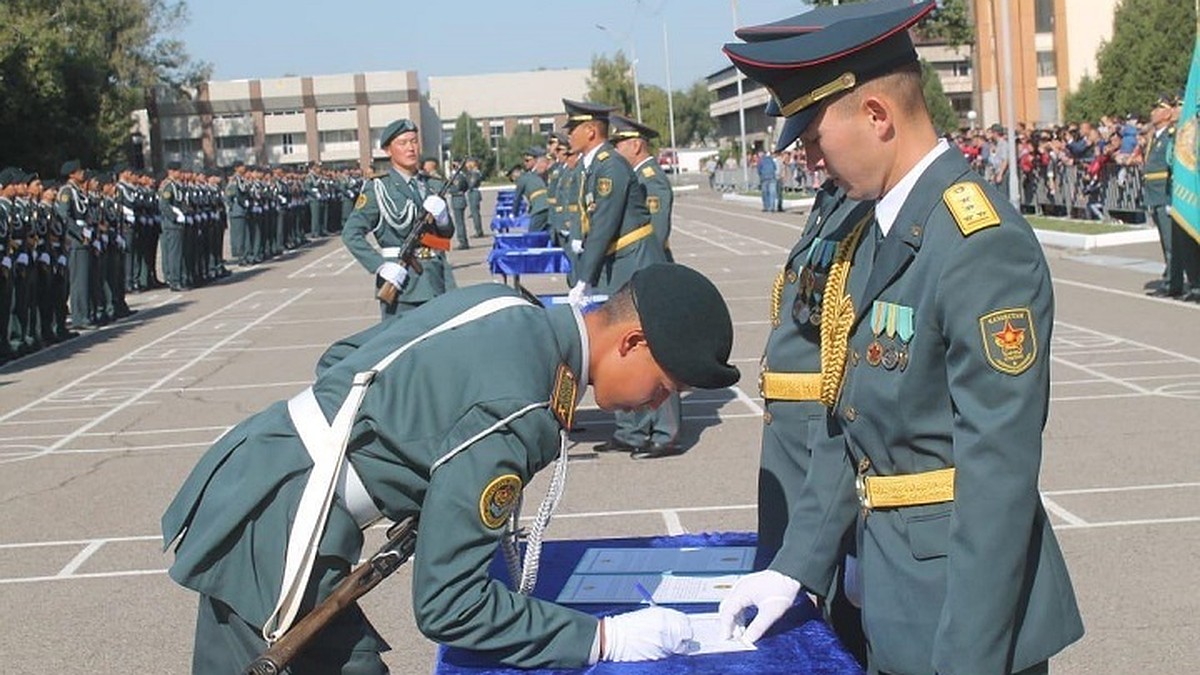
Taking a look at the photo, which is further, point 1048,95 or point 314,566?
point 1048,95

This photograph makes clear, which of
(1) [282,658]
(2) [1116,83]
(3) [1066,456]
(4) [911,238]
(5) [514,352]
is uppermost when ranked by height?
(2) [1116,83]

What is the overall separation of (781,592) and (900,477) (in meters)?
0.47

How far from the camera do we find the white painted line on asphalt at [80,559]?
7.53 metres

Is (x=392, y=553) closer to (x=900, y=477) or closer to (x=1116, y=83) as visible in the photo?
(x=900, y=477)

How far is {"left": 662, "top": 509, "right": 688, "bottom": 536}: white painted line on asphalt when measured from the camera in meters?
7.56

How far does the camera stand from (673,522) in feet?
25.5

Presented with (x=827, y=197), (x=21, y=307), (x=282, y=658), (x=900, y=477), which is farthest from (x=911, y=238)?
(x=21, y=307)

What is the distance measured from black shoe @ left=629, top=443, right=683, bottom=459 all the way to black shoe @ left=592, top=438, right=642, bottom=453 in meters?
0.10

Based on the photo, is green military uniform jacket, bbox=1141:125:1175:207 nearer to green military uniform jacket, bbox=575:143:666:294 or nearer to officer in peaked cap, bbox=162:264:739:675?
green military uniform jacket, bbox=575:143:666:294

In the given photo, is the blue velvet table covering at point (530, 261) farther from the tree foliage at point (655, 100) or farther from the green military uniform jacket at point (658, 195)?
the tree foliage at point (655, 100)

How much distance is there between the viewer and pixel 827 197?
15.6ft

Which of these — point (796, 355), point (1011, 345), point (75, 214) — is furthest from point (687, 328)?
point (75, 214)

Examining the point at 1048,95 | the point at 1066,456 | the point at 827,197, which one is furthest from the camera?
the point at 1048,95

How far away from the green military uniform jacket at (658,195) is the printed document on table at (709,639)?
7.98 m
